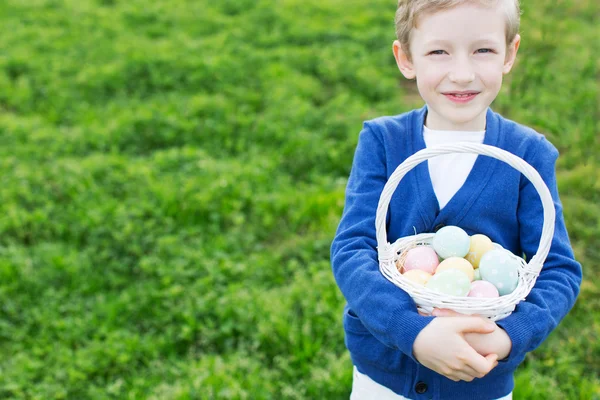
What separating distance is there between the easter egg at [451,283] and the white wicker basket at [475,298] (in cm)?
3

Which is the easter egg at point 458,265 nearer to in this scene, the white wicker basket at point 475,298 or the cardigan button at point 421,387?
the white wicker basket at point 475,298

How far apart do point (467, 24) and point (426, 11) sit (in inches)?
4.2

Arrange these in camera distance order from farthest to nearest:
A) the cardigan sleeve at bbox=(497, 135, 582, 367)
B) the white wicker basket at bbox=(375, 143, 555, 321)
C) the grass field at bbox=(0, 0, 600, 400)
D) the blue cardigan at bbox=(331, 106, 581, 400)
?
the grass field at bbox=(0, 0, 600, 400) → the blue cardigan at bbox=(331, 106, 581, 400) → the cardigan sleeve at bbox=(497, 135, 582, 367) → the white wicker basket at bbox=(375, 143, 555, 321)

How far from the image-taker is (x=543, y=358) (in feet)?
10.1

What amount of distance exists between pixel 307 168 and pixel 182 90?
1.63 metres

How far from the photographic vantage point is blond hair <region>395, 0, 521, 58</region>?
1.63m

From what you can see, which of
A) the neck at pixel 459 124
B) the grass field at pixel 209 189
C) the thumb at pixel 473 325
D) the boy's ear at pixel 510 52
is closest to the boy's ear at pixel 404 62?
the neck at pixel 459 124

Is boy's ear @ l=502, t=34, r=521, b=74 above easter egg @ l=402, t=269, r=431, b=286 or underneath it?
above

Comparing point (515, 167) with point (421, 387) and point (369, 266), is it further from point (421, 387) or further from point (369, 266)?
point (421, 387)

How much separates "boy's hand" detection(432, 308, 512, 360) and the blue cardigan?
10 cm

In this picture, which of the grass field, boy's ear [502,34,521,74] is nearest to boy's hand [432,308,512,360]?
boy's ear [502,34,521,74]

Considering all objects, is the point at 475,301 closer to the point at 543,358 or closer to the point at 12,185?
the point at 543,358

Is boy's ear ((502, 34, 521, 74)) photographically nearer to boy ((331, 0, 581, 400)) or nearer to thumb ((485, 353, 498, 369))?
boy ((331, 0, 581, 400))

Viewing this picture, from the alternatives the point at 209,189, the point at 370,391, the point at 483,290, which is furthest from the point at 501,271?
the point at 209,189
